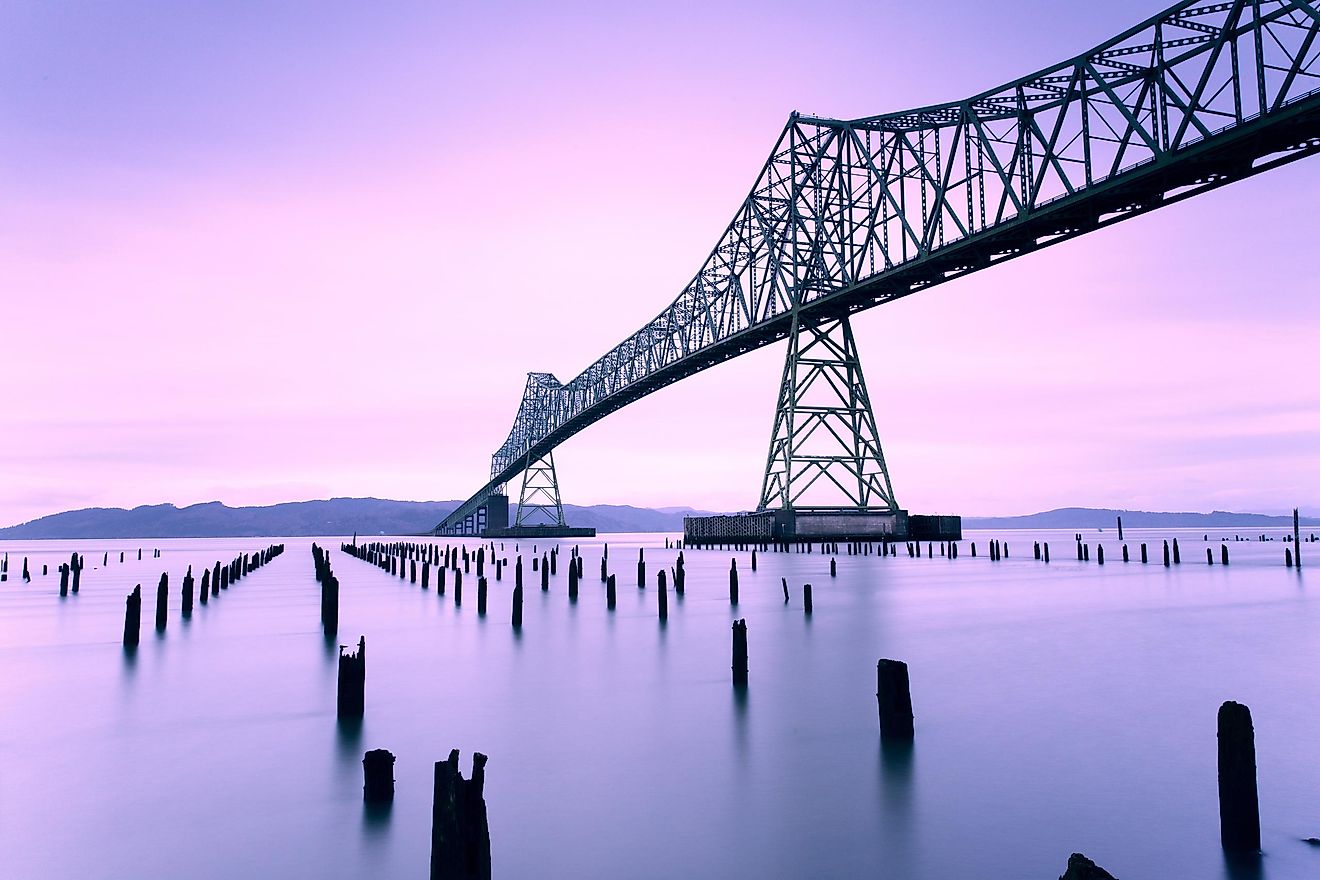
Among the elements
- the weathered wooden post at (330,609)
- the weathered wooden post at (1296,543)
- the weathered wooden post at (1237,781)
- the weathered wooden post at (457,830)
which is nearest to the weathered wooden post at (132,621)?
the weathered wooden post at (330,609)

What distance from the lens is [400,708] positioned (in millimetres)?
12492

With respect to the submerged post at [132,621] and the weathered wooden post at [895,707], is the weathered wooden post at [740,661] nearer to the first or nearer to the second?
the weathered wooden post at [895,707]

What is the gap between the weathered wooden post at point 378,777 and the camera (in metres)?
8.02

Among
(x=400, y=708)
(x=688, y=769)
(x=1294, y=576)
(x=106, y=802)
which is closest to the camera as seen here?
(x=106, y=802)

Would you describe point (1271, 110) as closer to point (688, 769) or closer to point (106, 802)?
point (688, 769)

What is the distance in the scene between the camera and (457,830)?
508cm

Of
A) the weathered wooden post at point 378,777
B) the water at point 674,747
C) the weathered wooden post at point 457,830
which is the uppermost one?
the weathered wooden post at point 457,830

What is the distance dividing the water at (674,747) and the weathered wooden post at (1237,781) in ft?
0.66

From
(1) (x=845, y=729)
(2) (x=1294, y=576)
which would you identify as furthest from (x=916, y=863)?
(2) (x=1294, y=576)

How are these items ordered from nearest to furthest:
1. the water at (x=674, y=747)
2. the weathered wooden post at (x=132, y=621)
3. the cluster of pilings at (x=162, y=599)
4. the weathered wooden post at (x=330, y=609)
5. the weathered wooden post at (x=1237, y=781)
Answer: the weathered wooden post at (x=1237, y=781)
the water at (x=674, y=747)
the weathered wooden post at (x=132, y=621)
the cluster of pilings at (x=162, y=599)
the weathered wooden post at (x=330, y=609)

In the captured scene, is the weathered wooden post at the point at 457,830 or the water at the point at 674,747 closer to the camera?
the weathered wooden post at the point at 457,830

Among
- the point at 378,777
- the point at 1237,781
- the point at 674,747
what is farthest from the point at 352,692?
the point at 1237,781

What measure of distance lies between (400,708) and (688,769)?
499 centimetres

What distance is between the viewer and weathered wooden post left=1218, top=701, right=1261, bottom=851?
19.9 ft
